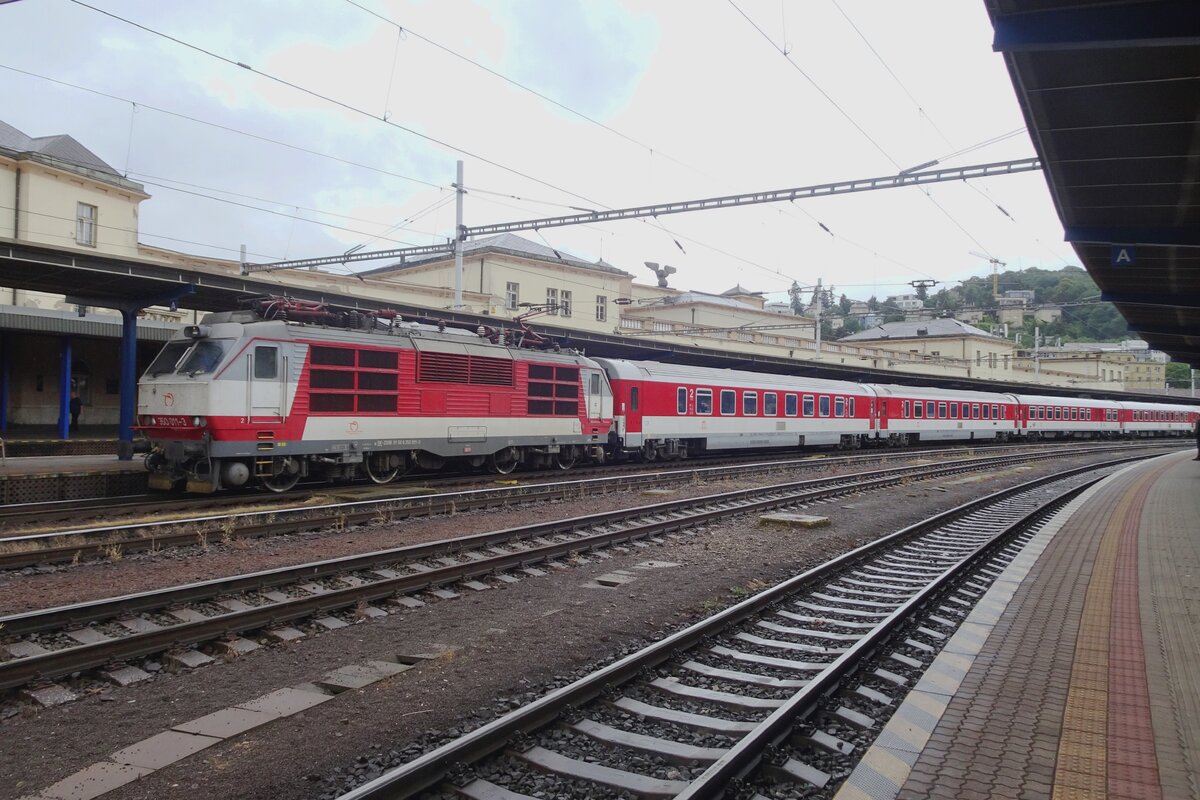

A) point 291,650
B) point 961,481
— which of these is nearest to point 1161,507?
point 961,481

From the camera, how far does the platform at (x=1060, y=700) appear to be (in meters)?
4.31

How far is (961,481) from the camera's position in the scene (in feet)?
77.9

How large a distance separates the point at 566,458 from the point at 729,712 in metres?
17.0

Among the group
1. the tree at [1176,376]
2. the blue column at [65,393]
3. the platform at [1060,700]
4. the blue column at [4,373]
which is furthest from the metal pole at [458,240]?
the tree at [1176,376]

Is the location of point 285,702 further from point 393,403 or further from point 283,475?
point 393,403

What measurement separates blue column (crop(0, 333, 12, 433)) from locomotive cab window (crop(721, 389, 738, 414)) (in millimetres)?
23981

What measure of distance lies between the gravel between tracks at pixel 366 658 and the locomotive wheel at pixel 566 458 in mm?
9415

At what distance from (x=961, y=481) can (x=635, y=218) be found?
12.1m

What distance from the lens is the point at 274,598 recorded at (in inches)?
324

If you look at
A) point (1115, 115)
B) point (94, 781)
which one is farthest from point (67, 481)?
point (1115, 115)

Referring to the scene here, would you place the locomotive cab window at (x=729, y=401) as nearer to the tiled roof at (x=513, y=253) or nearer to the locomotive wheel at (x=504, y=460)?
the locomotive wheel at (x=504, y=460)

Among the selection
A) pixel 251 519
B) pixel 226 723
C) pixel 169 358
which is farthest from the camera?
pixel 169 358

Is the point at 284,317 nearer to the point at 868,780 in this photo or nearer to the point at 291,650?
the point at 291,650

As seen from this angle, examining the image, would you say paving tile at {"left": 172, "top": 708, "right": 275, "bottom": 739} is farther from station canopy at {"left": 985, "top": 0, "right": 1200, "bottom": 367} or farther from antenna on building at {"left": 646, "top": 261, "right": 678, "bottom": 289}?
antenna on building at {"left": 646, "top": 261, "right": 678, "bottom": 289}
